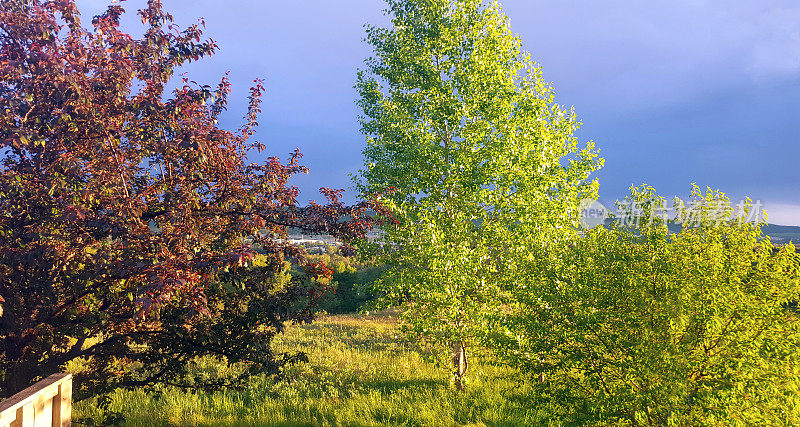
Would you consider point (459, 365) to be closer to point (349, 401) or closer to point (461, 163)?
point (349, 401)

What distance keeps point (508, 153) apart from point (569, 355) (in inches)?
261

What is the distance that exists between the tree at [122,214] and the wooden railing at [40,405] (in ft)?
4.30

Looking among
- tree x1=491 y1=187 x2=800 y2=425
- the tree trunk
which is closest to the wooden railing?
tree x1=491 y1=187 x2=800 y2=425

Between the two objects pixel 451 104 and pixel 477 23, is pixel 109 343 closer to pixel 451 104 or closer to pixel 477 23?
pixel 451 104

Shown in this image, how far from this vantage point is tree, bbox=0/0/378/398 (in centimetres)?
642

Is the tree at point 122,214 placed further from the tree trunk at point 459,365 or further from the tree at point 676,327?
the tree trunk at point 459,365

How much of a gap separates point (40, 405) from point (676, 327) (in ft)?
26.4

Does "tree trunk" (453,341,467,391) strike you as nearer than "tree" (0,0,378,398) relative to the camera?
No

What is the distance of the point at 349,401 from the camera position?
41.7ft

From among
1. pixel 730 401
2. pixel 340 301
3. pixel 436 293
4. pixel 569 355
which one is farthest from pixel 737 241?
pixel 340 301

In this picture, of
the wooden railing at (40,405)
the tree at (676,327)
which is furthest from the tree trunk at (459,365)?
the wooden railing at (40,405)

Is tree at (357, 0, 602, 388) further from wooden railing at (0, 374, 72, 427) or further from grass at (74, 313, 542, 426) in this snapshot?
wooden railing at (0, 374, 72, 427)

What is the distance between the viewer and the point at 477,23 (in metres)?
13.9

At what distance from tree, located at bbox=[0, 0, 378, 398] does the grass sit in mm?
2061
